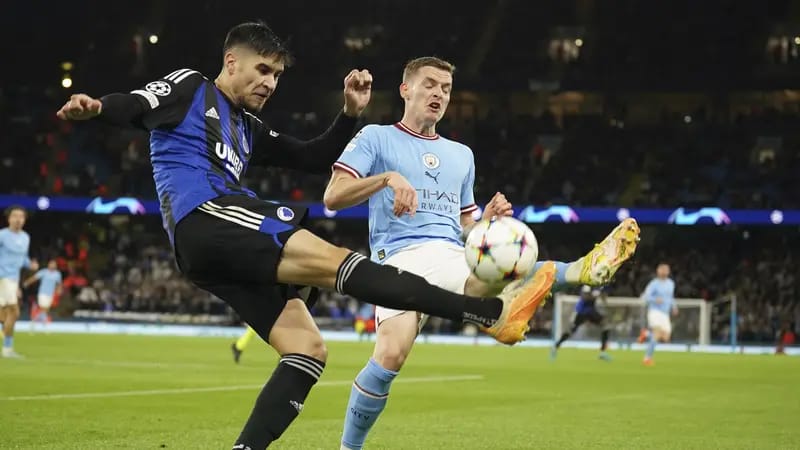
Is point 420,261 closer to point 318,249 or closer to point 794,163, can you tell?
point 318,249

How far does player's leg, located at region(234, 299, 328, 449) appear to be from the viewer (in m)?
5.38

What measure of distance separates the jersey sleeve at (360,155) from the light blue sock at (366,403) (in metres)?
1.09

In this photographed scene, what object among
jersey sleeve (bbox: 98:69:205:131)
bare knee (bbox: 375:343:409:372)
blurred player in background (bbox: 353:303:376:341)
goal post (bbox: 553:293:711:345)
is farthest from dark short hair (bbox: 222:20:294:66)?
blurred player in background (bbox: 353:303:376:341)

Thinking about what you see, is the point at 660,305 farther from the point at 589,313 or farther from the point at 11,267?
the point at 11,267

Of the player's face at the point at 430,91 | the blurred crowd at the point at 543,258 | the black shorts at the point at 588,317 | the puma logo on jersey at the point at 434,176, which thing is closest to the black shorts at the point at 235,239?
the puma logo on jersey at the point at 434,176

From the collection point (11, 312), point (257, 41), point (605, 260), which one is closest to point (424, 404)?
point (605, 260)

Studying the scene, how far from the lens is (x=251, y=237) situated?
5.11m

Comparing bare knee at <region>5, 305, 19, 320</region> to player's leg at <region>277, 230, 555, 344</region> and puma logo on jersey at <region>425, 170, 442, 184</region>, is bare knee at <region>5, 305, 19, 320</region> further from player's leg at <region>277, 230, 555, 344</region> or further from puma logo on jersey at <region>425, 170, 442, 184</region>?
player's leg at <region>277, 230, 555, 344</region>

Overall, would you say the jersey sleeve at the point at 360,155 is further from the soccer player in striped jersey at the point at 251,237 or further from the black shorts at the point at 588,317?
the black shorts at the point at 588,317

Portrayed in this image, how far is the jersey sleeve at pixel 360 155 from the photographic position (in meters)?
6.70

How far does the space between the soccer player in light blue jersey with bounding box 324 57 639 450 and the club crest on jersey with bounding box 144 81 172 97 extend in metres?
1.13

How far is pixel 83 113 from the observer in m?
4.95

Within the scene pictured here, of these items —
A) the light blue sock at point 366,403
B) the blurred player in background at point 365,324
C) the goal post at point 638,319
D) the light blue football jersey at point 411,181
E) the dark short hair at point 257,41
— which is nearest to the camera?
the dark short hair at point 257,41

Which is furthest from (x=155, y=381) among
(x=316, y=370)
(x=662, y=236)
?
(x=662, y=236)
